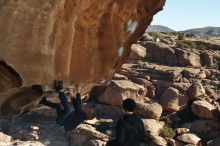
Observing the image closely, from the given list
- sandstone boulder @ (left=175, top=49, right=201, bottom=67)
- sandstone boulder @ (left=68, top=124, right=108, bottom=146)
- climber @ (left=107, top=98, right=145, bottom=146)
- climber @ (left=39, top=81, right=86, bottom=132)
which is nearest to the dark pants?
climber @ (left=39, top=81, right=86, bottom=132)

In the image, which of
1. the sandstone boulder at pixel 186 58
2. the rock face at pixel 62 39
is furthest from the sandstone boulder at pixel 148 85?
the rock face at pixel 62 39

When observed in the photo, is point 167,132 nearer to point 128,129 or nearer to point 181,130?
point 181,130

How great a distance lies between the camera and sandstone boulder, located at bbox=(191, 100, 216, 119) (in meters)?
31.8

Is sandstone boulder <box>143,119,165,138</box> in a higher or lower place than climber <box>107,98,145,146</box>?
lower

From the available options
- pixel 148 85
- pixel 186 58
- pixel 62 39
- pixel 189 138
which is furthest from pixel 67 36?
pixel 186 58

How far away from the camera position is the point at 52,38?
7.47 metres

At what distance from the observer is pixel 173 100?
112 ft

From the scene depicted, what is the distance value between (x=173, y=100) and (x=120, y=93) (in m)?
4.38

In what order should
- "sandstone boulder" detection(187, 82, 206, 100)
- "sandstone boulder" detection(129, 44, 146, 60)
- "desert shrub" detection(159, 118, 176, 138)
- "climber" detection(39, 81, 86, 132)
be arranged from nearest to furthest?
"climber" detection(39, 81, 86, 132)
"desert shrub" detection(159, 118, 176, 138)
"sandstone boulder" detection(187, 82, 206, 100)
"sandstone boulder" detection(129, 44, 146, 60)

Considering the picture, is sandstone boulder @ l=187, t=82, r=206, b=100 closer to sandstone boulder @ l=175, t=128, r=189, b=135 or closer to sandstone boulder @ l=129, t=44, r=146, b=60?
sandstone boulder @ l=175, t=128, r=189, b=135

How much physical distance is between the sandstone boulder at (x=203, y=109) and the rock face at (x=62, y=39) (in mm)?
23134

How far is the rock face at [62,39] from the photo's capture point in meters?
7.02

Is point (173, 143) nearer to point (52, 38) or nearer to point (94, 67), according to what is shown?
point (94, 67)

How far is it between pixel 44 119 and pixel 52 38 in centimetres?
2603
